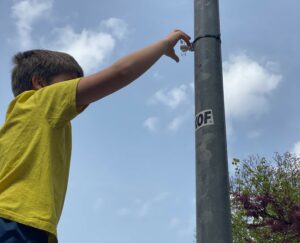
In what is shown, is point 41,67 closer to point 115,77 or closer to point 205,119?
point 115,77

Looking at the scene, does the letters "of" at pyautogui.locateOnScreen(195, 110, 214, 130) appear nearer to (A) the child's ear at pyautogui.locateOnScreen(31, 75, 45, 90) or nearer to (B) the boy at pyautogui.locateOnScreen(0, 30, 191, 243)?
(B) the boy at pyautogui.locateOnScreen(0, 30, 191, 243)

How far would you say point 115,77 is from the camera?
7.25ft

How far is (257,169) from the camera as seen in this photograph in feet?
69.3

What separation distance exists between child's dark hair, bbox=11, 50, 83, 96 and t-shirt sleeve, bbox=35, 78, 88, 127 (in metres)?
0.24

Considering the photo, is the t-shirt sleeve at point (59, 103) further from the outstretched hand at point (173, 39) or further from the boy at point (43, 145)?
the outstretched hand at point (173, 39)

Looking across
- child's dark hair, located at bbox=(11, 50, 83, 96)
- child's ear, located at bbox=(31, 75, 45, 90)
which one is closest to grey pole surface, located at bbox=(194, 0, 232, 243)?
child's dark hair, located at bbox=(11, 50, 83, 96)

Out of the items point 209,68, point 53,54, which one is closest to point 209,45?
point 209,68

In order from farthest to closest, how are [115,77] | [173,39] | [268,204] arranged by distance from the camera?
[268,204]
[173,39]
[115,77]

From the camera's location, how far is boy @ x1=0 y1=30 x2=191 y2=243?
80.9 inches

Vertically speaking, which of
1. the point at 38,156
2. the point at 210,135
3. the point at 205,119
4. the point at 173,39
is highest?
the point at 173,39

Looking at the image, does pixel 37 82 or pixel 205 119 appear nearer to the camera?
pixel 37 82

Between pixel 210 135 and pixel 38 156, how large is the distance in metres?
1.22

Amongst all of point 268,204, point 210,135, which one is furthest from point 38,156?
point 268,204

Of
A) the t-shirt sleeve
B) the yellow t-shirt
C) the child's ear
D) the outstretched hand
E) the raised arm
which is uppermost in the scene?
the outstretched hand
